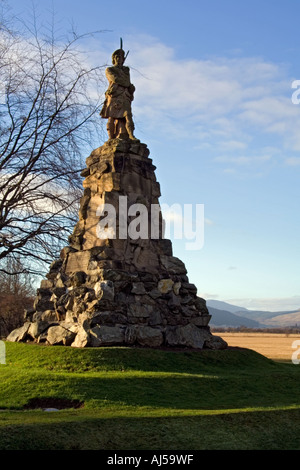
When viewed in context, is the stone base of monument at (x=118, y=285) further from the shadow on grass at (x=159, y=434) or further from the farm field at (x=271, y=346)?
the farm field at (x=271, y=346)

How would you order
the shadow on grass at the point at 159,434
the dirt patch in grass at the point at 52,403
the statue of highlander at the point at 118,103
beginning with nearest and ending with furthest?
the shadow on grass at the point at 159,434
the dirt patch in grass at the point at 52,403
the statue of highlander at the point at 118,103

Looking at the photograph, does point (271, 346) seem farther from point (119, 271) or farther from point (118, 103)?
point (119, 271)

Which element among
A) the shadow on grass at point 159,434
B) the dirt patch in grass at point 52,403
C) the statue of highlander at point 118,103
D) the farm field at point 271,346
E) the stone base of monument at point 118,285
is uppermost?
the statue of highlander at point 118,103

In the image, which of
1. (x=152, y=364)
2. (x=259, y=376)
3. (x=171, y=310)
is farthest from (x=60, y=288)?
(x=259, y=376)

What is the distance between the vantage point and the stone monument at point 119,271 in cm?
1435

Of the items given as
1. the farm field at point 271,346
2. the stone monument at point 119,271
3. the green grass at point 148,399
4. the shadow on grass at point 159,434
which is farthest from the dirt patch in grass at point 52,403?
the farm field at point 271,346

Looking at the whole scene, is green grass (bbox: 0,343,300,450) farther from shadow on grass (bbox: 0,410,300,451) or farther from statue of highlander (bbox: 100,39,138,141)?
statue of highlander (bbox: 100,39,138,141)

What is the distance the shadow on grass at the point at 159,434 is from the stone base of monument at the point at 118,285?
5398 millimetres

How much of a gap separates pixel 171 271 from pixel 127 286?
1926 millimetres

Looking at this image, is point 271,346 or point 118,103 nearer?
point 118,103

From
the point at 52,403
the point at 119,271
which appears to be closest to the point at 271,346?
the point at 119,271

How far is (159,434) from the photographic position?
7.90 m

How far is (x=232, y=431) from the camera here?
8359 millimetres

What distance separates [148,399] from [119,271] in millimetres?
5255
